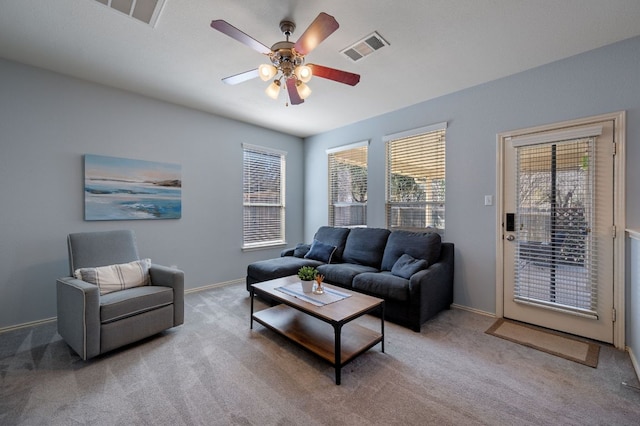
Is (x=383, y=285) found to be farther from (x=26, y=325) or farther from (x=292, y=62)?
(x=26, y=325)

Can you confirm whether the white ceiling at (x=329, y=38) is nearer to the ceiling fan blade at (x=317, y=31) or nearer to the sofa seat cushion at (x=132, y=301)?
the ceiling fan blade at (x=317, y=31)

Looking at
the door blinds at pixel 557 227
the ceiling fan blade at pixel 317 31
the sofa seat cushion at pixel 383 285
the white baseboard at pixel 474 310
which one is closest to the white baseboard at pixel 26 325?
the sofa seat cushion at pixel 383 285

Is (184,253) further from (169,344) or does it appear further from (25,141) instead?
(25,141)

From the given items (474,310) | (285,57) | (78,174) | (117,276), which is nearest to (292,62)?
(285,57)

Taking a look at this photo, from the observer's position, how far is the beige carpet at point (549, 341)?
2.28 metres

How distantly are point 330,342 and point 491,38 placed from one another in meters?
2.94

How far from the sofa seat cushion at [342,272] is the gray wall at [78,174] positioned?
1.76 meters

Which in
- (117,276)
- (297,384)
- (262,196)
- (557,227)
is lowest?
(297,384)

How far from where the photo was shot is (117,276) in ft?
8.53

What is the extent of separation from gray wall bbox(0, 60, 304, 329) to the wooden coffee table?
5.82 feet

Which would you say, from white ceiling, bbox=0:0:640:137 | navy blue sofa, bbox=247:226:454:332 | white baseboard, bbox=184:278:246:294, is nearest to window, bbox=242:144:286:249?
white baseboard, bbox=184:278:246:294

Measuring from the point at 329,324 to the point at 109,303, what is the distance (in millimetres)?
1865

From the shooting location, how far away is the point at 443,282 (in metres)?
3.17

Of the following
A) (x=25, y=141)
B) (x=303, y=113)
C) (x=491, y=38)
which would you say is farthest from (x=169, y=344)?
(x=491, y=38)
